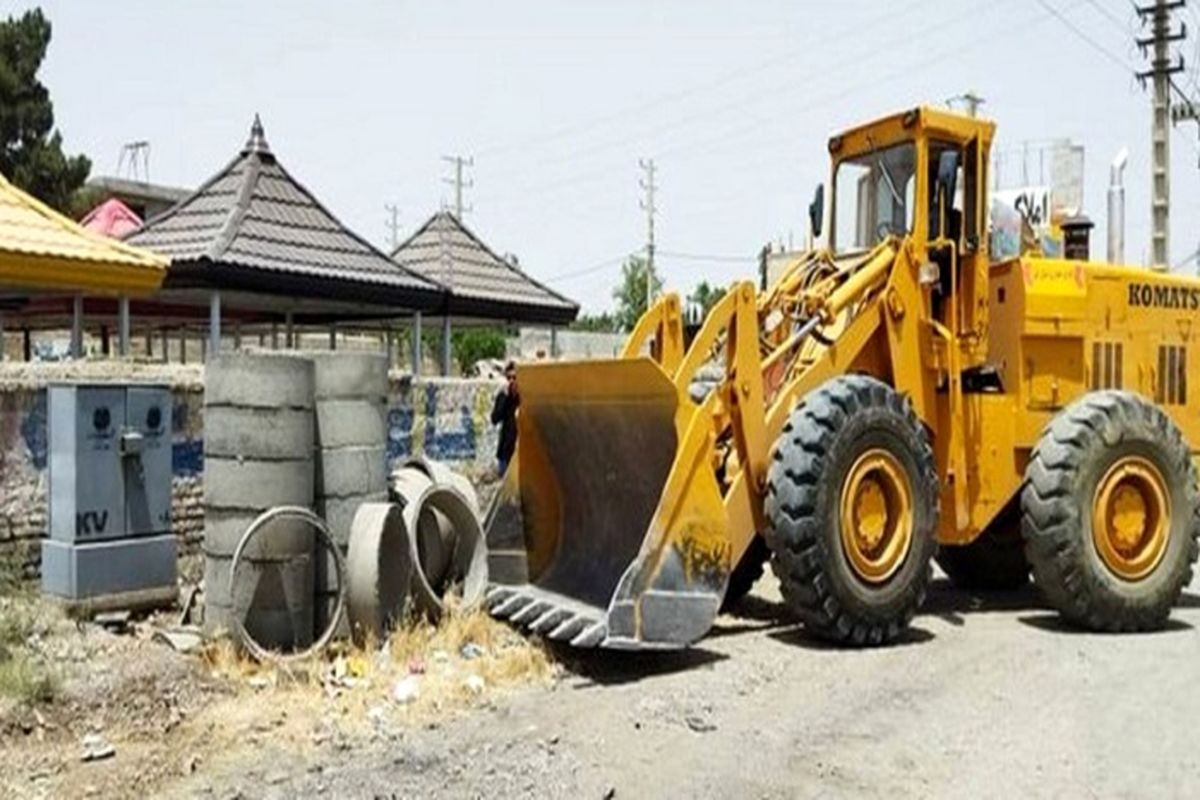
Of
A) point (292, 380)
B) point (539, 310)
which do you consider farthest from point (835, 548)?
point (539, 310)

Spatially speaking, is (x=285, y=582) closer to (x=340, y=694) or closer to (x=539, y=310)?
(x=340, y=694)

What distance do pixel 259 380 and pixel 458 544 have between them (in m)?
1.85

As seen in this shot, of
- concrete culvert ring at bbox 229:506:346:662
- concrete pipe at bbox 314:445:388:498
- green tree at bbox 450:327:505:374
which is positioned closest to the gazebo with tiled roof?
concrete pipe at bbox 314:445:388:498

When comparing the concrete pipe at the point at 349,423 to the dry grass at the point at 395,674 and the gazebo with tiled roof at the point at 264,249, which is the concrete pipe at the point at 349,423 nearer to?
the dry grass at the point at 395,674

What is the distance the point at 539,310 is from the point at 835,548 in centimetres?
1383

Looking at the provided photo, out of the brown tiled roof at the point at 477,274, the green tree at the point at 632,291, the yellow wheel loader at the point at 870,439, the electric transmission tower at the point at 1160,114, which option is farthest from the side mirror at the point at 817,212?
the green tree at the point at 632,291

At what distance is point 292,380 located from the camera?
25.1 feet

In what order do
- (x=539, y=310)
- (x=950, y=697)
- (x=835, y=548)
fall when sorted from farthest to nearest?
(x=539, y=310)
(x=835, y=548)
(x=950, y=697)

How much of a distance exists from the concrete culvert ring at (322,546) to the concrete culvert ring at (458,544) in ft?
2.04

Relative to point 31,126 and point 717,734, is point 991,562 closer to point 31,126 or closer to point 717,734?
point 717,734

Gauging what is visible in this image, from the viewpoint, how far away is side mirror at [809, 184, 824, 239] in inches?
375

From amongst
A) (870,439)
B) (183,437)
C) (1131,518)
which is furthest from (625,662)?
(183,437)

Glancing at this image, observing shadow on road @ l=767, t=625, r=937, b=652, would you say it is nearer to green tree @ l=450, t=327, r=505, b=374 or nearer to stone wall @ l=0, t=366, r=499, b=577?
stone wall @ l=0, t=366, r=499, b=577

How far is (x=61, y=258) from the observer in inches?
439
